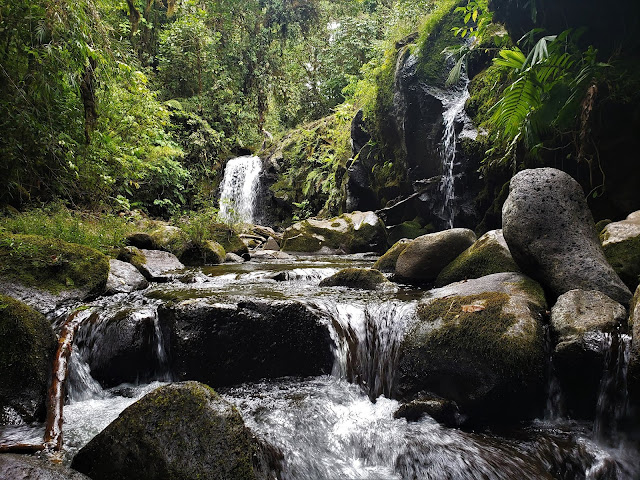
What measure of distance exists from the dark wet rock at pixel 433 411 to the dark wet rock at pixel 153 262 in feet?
15.6

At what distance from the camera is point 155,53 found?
19.4 metres

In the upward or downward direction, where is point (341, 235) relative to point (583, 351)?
upward

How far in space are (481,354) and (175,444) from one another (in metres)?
2.30

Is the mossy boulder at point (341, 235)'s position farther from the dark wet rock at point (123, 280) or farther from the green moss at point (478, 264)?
the dark wet rock at point (123, 280)

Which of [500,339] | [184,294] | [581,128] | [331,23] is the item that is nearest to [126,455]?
[500,339]

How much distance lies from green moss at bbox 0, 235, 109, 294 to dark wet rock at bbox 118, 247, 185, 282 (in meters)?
1.39

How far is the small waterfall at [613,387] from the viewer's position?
263 centimetres

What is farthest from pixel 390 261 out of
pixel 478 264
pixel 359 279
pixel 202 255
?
pixel 202 255

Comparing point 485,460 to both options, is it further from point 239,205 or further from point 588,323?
point 239,205

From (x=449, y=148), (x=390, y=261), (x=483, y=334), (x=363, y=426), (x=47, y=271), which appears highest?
(x=449, y=148)

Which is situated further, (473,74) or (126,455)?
(473,74)

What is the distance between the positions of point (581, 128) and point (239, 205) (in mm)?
14814

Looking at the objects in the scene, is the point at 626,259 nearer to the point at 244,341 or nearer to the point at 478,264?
the point at 478,264

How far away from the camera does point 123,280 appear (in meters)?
5.52
